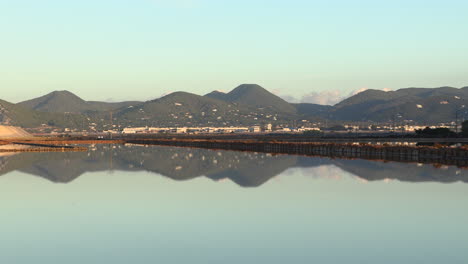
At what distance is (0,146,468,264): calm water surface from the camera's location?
2325cm

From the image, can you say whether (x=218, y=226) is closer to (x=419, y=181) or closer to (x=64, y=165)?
(x=419, y=181)

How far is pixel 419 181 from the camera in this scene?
176 ft

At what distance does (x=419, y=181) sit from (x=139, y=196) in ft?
79.9

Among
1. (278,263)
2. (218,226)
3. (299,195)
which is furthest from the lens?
(299,195)

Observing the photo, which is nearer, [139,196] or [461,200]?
[461,200]

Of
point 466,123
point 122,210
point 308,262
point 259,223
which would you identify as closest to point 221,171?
point 122,210

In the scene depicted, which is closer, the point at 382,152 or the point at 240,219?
the point at 240,219

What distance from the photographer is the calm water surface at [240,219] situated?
2325 centimetres

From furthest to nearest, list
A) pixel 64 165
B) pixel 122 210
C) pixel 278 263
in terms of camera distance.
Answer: pixel 64 165
pixel 122 210
pixel 278 263

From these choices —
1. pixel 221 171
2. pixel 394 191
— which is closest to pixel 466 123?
pixel 221 171

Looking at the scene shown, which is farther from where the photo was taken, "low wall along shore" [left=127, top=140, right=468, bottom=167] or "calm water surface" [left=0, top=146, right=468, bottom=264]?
"low wall along shore" [left=127, top=140, right=468, bottom=167]

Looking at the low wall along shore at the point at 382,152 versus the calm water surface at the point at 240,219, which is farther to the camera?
the low wall along shore at the point at 382,152

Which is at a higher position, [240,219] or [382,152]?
[382,152]

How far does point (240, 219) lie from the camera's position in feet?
106
